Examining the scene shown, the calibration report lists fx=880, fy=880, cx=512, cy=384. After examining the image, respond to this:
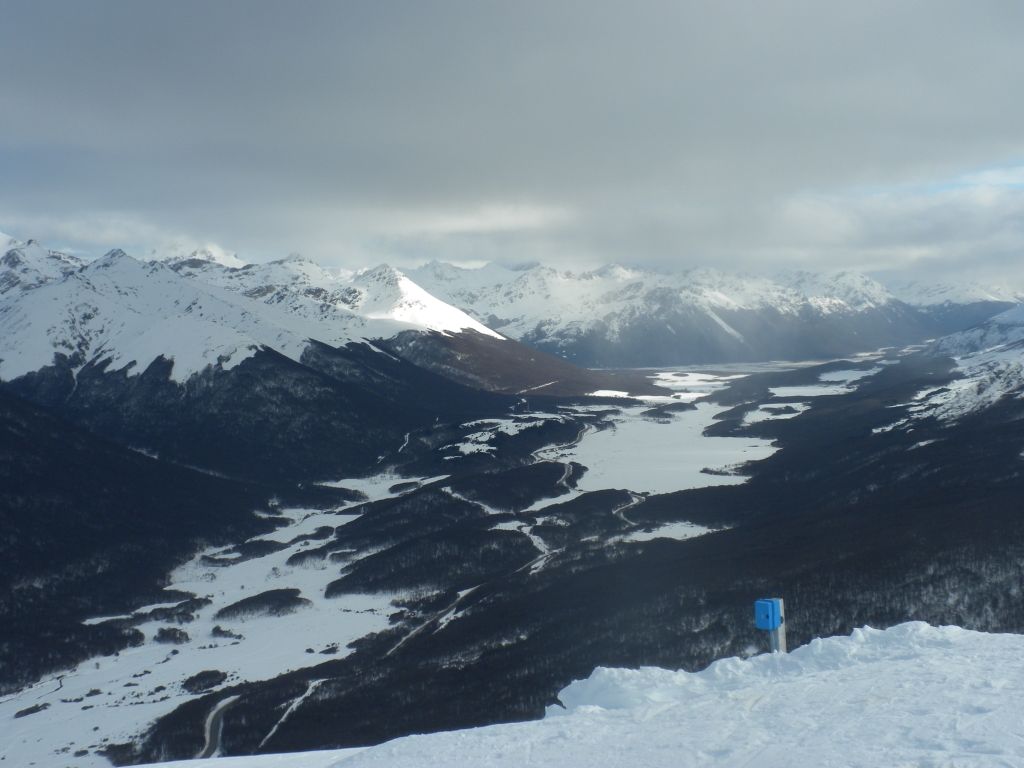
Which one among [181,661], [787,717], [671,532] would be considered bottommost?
[181,661]

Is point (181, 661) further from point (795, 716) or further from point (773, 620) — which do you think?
point (795, 716)

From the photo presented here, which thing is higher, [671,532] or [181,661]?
[671,532]

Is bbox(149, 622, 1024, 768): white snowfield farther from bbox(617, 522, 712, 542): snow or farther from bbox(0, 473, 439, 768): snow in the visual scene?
bbox(617, 522, 712, 542): snow

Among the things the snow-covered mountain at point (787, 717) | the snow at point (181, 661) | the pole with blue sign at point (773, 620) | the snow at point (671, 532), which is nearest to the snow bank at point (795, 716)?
the snow-covered mountain at point (787, 717)

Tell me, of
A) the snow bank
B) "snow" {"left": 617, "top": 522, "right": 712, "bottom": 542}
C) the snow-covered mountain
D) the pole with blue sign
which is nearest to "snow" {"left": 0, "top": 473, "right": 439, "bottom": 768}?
"snow" {"left": 617, "top": 522, "right": 712, "bottom": 542}

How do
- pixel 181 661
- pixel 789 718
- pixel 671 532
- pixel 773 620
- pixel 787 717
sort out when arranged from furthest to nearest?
1. pixel 671 532
2. pixel 181 661
3. pixel 773 620
4. pixel 787 717
5. pixel 789 718

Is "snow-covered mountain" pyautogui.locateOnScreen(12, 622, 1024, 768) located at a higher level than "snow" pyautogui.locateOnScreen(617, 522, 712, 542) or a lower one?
higher

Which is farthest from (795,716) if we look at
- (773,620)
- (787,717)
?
(773,620)

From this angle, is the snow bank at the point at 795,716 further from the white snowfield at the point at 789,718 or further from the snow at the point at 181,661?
the snow at the point at 181,661
